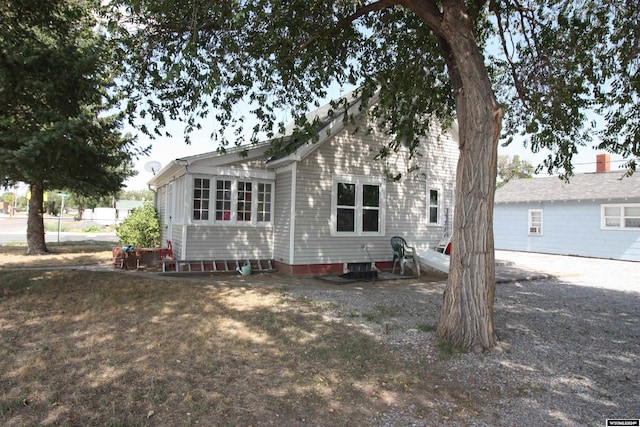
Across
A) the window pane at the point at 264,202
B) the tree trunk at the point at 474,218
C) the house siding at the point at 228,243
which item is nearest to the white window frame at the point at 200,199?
the house siding at the point at 228,243

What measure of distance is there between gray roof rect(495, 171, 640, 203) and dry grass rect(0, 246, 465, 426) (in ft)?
53.4

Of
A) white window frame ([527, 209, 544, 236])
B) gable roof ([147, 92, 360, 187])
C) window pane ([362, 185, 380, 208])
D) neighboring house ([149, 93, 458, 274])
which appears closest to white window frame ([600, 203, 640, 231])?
white window frame ([527, 209, 544, 236])

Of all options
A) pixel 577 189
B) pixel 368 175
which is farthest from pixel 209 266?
pixel 577 189

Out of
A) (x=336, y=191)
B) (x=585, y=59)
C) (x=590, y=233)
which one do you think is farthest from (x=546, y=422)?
(x=590, y=233)

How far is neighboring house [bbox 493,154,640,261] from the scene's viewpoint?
1697 cm

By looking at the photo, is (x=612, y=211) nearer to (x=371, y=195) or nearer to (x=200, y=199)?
(x=371, y=195)

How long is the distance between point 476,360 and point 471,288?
859 mm

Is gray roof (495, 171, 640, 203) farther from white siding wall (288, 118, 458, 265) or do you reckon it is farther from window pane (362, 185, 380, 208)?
window pane (362, 185, 380, 208)

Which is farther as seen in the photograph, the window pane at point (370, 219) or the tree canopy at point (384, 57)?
the window pane at point (370, 219)

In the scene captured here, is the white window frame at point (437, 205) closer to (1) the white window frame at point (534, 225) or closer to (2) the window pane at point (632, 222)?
(2) the window pane at point (632, 222)

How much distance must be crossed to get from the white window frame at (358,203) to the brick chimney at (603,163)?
15.7 meters

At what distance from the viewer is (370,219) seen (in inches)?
473

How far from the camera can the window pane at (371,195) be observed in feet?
39.2

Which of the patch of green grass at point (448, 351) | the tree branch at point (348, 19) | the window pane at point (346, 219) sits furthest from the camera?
the window pane at point (346, 219)
